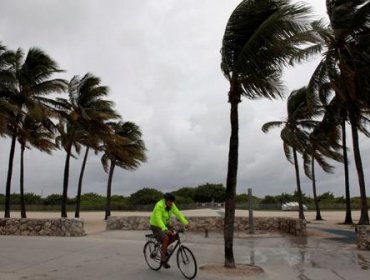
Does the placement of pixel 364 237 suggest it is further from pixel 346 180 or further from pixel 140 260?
pixel 346 180

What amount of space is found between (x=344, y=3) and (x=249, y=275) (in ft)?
54.8

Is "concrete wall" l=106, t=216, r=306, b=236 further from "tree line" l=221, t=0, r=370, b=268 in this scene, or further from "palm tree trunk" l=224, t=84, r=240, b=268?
"palm tree trunk" l=224, t=84, r=240, b=268

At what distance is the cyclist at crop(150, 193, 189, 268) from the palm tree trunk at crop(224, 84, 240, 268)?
4.89 ft

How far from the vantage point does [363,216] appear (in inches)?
973

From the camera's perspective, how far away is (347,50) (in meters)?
22.7

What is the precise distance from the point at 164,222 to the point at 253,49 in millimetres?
4355

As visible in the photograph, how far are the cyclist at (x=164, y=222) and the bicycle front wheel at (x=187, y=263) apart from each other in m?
0.41

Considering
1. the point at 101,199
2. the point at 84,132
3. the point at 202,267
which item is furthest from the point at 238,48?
the point at 101,199

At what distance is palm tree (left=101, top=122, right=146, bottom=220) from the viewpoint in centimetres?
3316

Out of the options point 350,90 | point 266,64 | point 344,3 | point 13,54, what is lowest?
point 266,64

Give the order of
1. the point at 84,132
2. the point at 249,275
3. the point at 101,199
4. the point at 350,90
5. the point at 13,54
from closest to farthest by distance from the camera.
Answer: the point at 249,275 → the point at 350,90 → the point at 13,54 → the point at 84,132 → the point at 101,199

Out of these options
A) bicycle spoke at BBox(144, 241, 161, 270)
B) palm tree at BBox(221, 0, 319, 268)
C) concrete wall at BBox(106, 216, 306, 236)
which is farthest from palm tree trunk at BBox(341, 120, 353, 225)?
bicycle spoke at BBox(144, 241, 161, 270)

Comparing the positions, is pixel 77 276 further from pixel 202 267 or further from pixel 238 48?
pixel 238 48

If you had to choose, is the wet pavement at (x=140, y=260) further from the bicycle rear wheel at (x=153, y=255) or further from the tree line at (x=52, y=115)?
the tree line at (x=52, y=115)
